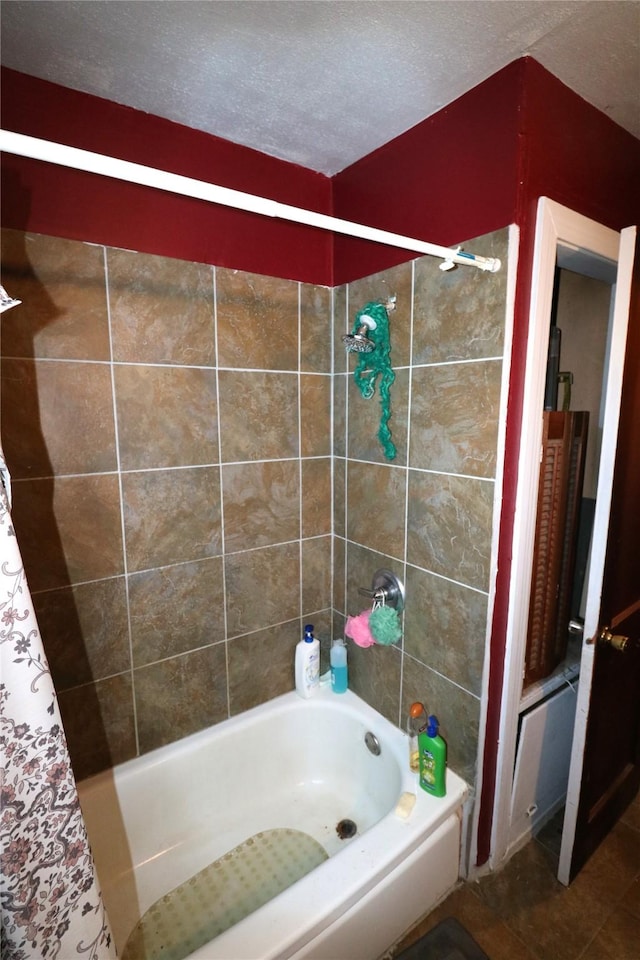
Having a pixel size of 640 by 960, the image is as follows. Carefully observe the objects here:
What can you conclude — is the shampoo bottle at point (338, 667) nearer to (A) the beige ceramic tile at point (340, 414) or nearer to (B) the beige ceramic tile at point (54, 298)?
(A) the beige ceramic tile at point (340, 414)

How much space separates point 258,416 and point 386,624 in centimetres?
79

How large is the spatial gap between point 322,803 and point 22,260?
1914mm

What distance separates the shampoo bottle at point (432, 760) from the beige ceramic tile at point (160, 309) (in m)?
1.27

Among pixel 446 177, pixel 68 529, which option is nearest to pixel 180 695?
pixel 68 529

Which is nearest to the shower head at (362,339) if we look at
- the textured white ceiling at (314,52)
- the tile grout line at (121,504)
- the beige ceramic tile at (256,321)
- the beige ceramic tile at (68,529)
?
the beige ceramic tile at (256,321)

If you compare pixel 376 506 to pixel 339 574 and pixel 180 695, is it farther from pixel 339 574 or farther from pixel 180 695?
pixel 180 695

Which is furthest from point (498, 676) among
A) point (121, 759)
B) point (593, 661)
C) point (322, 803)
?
point (121, 759)

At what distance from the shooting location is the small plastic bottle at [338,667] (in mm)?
1653

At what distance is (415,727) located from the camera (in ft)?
4.58

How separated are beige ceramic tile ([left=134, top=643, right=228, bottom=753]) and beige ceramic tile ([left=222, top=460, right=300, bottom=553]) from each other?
15.1 inches

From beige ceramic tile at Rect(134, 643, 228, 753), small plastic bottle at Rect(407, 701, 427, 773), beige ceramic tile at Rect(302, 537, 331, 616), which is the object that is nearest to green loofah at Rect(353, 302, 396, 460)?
beige ceramic tile at Rect(302, 537, 331, 616)

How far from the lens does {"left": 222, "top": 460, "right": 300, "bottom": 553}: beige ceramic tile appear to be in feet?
4.70

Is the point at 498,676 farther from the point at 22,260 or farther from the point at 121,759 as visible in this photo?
the point at 22,260

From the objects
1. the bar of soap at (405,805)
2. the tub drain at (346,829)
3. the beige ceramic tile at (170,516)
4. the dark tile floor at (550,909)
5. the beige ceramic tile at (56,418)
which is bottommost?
the dark tile floor at (550,909)
